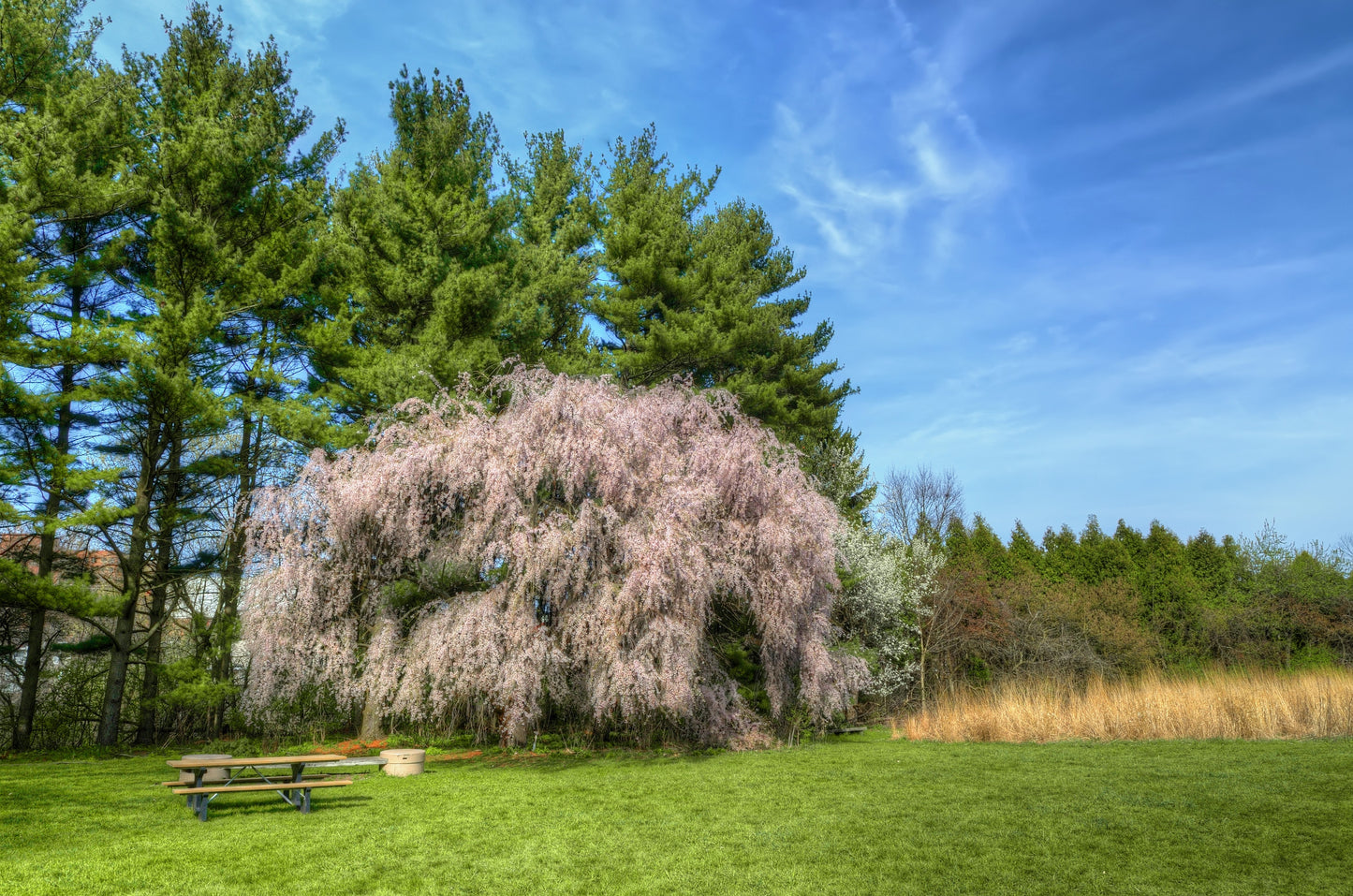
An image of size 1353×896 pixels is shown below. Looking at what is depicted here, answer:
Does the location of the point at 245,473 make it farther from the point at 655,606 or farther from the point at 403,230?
the point at 655,606

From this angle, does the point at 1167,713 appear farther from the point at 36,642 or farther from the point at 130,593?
the point at 36,642

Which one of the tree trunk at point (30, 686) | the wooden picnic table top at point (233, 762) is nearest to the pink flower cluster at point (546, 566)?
the wooden picnic table top at point (233, 762)

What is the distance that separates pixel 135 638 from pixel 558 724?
39.8ft

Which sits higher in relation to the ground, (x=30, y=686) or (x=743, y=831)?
(x=30, y=686)

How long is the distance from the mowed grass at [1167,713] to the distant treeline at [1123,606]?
544 cm

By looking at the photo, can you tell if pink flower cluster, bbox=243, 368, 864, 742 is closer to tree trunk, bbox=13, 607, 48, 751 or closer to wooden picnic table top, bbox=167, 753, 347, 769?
wooden picnic table top, bbox=167, 753, 347, 769

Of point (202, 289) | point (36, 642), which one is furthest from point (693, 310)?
point (36, 642)

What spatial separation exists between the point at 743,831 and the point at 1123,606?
20.6 meters

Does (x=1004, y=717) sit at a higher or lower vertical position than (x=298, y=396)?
lower

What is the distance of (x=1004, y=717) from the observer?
Result: 13047 mm

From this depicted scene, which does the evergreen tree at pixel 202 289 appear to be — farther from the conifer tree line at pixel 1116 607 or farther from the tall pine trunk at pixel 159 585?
the conifer tree line at pixel 1116 607

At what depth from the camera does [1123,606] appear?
2281 centimetres

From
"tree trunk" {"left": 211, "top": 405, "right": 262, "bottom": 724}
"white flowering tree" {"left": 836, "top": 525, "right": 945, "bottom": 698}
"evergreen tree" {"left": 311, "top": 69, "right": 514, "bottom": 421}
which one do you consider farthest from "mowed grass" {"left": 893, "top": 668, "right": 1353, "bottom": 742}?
"tree trunk" {"left": 211, "top": 405, "right": 262, "bottom": 724}

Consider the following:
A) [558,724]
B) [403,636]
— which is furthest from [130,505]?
[558,724]
